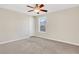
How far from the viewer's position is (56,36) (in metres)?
6.12

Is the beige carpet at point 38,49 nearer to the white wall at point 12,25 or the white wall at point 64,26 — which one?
the white wall at point 64,26

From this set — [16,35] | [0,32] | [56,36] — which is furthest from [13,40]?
[56,36]

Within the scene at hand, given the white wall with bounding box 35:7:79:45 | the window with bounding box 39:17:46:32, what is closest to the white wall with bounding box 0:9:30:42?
the window with bounding box 39:17:46:32

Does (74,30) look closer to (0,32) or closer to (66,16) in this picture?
(66,16)

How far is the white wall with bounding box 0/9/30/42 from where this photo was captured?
5.43m

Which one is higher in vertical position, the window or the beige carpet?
the window

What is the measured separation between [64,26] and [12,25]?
3.31 m

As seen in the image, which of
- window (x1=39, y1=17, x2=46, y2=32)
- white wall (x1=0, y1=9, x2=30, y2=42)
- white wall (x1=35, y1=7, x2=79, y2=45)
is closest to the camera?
white wall (x1=35, y1=7, x2=79, y2=45)

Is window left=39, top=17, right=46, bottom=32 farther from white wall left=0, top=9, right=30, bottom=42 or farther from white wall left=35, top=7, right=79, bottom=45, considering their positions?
white wall left=0, top=9, right=30, bottom=42

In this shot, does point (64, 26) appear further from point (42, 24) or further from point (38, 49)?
point (42, 24)

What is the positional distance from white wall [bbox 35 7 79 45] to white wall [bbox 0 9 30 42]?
70.6 inches

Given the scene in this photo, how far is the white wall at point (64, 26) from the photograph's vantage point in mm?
4910

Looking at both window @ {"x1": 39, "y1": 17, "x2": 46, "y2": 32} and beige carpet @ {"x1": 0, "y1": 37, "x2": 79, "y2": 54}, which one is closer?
beige carpet @ {"x1": 0, "y1": 37, "x2": 79, "y2": 54}
